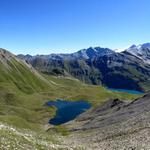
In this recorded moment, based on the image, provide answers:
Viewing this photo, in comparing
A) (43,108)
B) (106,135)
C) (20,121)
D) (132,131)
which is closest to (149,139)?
(132,131)

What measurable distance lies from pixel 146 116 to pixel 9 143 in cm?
5453

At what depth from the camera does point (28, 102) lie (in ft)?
647

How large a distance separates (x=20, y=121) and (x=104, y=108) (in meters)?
56.5

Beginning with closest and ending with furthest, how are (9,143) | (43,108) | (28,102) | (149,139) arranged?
(9,143)
(149,139)
(43,108)
(28,102)

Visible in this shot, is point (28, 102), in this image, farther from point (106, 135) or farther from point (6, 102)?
point (106, 135)

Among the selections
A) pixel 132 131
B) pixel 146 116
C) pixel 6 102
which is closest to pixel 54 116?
pixel 6 102

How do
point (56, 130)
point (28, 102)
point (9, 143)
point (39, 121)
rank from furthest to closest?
point (28, 102) → point (39, 121) → point (56, 130) → point (9, 143)

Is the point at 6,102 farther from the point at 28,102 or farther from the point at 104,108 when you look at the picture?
the point at 104,108

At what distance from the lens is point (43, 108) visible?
7219 inches

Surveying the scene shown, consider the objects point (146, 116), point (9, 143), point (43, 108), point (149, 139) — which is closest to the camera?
point (9, 143)

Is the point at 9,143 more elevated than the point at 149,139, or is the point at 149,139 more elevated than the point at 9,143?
the point at 9,143

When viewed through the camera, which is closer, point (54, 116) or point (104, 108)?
point (104, 108)

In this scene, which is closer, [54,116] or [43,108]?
[54,116]

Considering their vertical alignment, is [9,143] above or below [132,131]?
above
